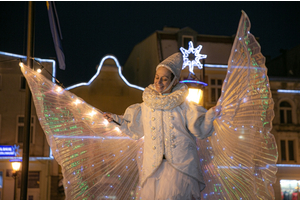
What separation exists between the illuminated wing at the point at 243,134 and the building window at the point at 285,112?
1603 cm

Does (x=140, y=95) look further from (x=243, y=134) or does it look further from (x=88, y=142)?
(x=243, y=134)

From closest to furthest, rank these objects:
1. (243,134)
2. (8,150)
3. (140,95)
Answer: (243,134) → (8,150) → (140,95)

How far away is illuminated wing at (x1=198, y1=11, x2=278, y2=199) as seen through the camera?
3.72 m

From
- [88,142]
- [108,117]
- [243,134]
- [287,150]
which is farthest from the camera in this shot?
[287,150]

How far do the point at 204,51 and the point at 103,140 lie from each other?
1438 centimetres

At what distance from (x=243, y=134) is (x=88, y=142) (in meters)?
1.97

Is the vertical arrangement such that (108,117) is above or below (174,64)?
below

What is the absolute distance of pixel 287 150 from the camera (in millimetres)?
18906

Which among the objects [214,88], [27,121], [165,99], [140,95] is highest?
[214,88]

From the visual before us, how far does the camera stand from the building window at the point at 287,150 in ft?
62.1

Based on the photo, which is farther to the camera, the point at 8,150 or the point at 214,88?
the point at 214,88

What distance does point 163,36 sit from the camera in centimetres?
1858

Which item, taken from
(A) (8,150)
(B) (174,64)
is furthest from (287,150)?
(B) (174,64)

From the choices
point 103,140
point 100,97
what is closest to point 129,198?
point 103,140
